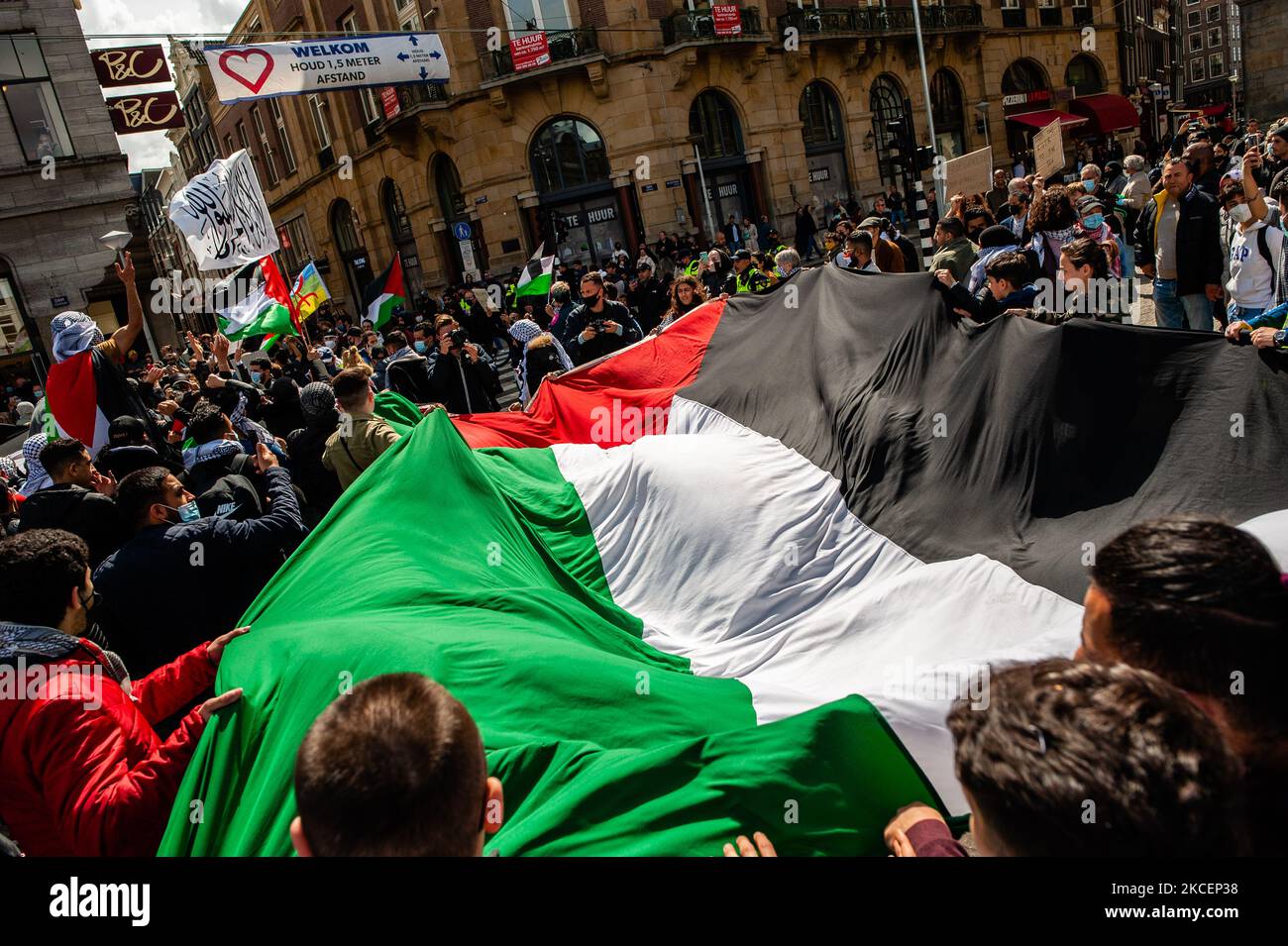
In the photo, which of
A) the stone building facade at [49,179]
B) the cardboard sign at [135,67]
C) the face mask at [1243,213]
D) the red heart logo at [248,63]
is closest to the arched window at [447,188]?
the stone building facade at [49,179]

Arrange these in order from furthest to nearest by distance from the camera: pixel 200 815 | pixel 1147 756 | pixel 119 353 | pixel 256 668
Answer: pixel 119 353
pixel 256 668
pixel 200 815
pixel 1147 756

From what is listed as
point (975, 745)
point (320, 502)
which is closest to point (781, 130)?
point (320, 502)

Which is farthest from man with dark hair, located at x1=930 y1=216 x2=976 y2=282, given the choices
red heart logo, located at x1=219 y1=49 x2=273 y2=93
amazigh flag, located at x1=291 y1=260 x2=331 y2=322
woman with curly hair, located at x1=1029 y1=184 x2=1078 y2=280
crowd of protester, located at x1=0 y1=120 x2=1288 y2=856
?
red heart logo, located at x1=219 y1=49 x2=273 y2=93

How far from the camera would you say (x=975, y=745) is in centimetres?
112

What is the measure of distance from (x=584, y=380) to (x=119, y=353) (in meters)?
3.27

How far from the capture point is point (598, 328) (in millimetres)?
7504

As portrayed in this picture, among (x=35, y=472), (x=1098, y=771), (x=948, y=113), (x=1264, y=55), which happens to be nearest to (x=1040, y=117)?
(x=948, y=113)

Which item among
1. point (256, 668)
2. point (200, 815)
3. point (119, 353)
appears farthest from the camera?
point (119, 353)

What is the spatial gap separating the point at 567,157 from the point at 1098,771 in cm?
2461

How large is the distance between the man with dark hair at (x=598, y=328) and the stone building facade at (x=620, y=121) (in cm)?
1227

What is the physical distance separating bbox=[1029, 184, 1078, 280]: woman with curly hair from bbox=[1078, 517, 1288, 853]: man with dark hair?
5811 millimetres

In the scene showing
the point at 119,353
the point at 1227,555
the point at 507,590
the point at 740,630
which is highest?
the point at 119,353

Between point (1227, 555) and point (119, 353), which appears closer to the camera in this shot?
point (1227, 555)
